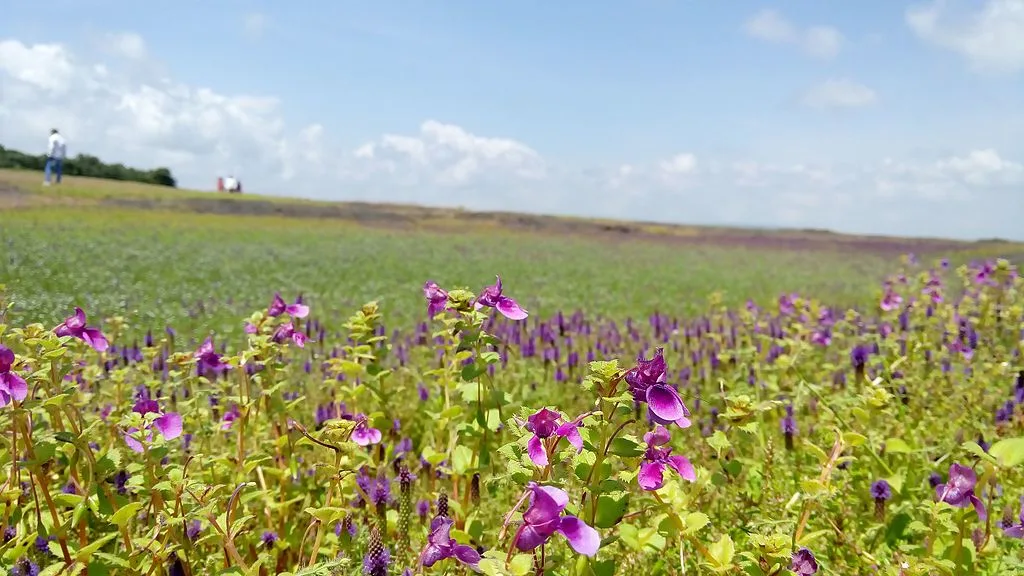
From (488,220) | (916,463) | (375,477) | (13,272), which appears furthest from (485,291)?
(488,220)

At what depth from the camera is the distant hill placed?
54.9 metres

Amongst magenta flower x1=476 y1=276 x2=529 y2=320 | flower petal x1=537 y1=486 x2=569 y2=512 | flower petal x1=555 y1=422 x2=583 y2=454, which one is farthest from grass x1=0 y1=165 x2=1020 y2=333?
flower petal x1=537 y1=486 x2=569 y2=512

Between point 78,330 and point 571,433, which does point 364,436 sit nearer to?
point 78,330

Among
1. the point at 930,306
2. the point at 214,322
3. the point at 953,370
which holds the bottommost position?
the point at 214,322

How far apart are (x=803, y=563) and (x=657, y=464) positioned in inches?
20.0

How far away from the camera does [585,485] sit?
1.54 m

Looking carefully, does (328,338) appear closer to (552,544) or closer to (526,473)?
(552,544)

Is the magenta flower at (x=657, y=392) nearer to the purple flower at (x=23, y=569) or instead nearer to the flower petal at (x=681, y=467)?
the flower petal at (x=681, y=467)

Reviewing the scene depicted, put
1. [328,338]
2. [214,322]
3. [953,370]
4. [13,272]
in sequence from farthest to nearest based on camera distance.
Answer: [13,272], [214,322], [328,338], [953,370]

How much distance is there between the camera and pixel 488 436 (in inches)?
125

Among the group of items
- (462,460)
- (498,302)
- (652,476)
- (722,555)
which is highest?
(498,302)

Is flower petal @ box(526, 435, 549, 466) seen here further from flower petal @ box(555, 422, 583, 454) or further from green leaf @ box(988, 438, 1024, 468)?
green leaf @ box(988, 438, 1024, 468)

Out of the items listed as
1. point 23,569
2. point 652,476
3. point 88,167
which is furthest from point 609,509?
point 88,167

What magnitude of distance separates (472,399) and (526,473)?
0.77 meters
